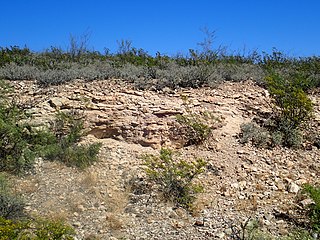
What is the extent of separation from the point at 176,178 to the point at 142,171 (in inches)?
22.7

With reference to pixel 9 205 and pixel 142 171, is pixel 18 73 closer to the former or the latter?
pixel 142 171

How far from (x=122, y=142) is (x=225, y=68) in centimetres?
372

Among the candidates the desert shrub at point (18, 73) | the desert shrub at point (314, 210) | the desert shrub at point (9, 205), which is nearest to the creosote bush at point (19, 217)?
the desert shrub at point (9, 205)

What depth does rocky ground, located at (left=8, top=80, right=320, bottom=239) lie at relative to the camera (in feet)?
15.5

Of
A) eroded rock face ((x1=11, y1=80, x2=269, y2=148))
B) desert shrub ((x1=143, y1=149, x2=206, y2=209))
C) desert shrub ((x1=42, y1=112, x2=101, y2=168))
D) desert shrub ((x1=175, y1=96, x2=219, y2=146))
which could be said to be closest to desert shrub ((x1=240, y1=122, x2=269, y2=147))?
eroded rock face ((x1=11, y1=80, x2=269, y2=148))

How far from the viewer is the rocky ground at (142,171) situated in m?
4.72

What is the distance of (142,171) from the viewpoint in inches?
228

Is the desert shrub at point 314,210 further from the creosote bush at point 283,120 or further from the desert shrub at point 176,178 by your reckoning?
the creosote bush at point 283,120

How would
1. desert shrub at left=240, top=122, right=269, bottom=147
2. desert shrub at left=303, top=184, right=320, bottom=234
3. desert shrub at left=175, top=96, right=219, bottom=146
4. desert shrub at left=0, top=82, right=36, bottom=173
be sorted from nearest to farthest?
desert shrub at left=303, top=184, right=320, bottom=234
desert shrub at left=0, top=82, right=36, bottom=173
desert shrub at left=175, top=96, right=219, bottom=146
desert shrub at left=240, top=122, right=269, bottom=147

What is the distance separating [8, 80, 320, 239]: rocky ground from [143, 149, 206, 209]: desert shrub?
0.51ft

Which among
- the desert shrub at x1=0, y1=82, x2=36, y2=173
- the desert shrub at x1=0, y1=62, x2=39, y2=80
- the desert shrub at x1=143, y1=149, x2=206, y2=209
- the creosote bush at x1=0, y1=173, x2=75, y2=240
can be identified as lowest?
the creosote bush at x1=0, y1=173, x2=75, y2=240

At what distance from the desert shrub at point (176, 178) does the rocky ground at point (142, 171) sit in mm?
156

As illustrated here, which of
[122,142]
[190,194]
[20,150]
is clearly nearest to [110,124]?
[122,142]

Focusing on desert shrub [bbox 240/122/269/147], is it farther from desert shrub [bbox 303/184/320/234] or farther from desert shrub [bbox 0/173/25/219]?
desert shrub [bbox 0/173/25/219]
